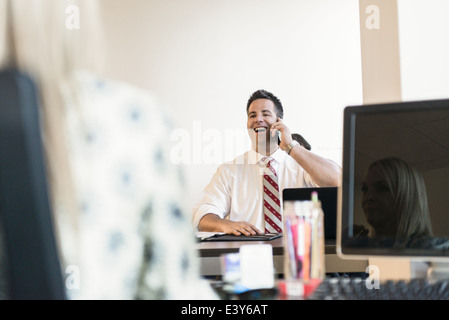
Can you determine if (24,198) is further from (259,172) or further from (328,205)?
(259,172)

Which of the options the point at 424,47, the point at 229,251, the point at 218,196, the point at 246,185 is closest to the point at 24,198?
the point at 229,251

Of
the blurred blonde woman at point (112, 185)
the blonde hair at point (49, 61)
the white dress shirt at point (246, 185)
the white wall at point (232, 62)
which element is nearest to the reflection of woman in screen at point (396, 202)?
the blurred blonde woman at point (112, 185)

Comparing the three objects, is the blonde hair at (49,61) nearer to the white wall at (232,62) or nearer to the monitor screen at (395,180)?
the monitor screen at (395,180)

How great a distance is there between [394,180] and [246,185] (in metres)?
2.33

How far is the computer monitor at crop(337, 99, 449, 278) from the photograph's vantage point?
3.59 ft

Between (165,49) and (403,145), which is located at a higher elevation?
(165,49)

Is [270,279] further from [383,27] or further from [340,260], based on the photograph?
[383,27]

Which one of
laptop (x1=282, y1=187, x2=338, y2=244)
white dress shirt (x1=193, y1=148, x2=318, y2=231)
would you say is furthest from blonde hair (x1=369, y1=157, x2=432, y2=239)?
white dress shirt (x1=193, y1=148, x2=318, y2=231)

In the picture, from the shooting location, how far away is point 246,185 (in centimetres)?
346

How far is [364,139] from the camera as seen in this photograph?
116 cm

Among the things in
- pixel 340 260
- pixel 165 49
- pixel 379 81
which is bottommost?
pixel 340 260
